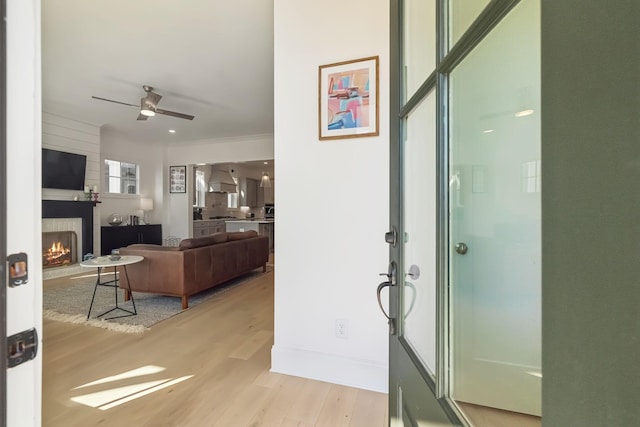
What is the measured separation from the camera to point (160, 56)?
321 centimetres

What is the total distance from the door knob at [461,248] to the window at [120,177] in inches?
288

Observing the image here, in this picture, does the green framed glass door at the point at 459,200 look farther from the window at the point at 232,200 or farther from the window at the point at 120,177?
the window at the point at 232,200

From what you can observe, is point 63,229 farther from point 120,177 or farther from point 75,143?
point 120,177

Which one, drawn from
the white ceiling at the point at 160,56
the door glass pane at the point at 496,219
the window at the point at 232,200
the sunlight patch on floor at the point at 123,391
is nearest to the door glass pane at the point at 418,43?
the door glass pane at the point at 496,219

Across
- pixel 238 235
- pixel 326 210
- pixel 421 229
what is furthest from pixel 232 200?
pixel 421 229

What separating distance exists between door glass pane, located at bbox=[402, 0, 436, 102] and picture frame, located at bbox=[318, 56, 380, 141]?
2.92ft

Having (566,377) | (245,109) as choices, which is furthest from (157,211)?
(566,377)

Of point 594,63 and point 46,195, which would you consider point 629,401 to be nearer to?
point 594,63

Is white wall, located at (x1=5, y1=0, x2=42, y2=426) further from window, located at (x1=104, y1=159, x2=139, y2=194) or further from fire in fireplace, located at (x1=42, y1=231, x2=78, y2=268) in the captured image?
window, located at (x1=104, y1=159, x2=139, y2=194)

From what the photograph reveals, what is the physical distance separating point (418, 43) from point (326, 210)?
1.21m

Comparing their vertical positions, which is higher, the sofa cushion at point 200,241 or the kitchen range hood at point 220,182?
the kitchen range hood at point 220,182

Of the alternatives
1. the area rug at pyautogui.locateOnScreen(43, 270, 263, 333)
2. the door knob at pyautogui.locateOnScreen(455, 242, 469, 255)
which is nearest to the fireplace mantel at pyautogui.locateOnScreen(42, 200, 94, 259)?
the area rug at pyautogui.locateOnScreen(43, 270, 263, 333)

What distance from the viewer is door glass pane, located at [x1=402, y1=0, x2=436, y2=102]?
0.76m

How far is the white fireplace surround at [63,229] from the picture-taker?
4834mm
